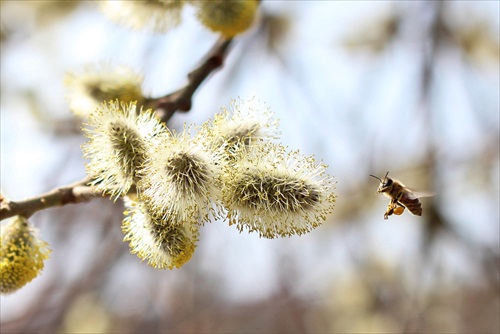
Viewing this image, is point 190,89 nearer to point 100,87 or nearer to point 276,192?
point 100,87

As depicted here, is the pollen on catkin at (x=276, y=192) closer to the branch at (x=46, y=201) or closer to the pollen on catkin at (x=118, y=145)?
the pollen on catkin at (x=118, y=145)

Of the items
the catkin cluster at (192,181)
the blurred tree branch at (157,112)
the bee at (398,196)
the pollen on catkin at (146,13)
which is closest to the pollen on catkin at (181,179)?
the catkin cluster at (192,181)

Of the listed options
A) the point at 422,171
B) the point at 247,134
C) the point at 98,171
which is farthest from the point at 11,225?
the point at 422,171

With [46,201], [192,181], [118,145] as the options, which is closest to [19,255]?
[46,201]

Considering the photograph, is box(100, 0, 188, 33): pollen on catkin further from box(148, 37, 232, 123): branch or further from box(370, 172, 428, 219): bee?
box(370, 172, 428, 219): bee

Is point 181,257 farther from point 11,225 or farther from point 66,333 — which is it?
point 66,333

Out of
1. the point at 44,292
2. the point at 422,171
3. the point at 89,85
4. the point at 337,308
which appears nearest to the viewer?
the point at 89,85
